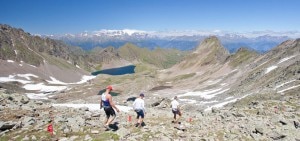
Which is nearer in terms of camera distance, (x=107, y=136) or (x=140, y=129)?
(x=107, y=136)

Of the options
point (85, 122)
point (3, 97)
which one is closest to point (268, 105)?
point (85, 122)

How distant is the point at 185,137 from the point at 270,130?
10.4 meters

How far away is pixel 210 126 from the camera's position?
102ft

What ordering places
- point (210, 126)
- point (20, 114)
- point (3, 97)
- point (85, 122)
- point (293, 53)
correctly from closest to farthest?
1. point (85, 122)
2. point (210, 126)
3. point (20, 114)
4. point (3, 97)
5. point (293, 53)

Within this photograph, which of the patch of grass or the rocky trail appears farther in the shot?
the rocky trail

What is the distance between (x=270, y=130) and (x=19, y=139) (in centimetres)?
2355

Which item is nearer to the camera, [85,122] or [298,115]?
[85,122]

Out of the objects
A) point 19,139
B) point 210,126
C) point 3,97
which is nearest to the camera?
point 19,139

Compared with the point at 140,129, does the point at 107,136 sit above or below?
above

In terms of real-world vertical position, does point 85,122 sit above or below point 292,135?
above

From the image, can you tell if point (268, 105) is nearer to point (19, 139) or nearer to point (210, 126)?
point (210, 126)

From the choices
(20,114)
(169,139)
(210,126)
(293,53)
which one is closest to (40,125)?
(20,114)

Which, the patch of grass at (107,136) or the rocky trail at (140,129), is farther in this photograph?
the rocky trail at (140,129)

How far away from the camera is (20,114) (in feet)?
114
